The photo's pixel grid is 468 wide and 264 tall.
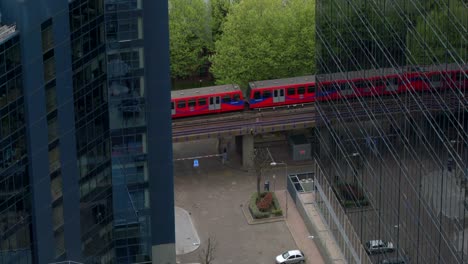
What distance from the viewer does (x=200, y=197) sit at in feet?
324

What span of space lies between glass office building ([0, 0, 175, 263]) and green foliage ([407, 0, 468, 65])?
50.5 feet

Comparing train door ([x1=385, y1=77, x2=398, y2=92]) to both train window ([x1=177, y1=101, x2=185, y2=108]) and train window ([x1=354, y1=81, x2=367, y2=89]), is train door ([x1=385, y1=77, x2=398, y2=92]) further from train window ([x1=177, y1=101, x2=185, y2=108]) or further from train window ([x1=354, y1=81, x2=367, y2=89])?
train window ([x1=177, y1=101, x2=185, y2=108])

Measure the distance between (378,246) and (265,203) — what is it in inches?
769

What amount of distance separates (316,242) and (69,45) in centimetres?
3311

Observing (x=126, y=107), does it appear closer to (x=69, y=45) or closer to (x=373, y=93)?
(x=69, y=45)

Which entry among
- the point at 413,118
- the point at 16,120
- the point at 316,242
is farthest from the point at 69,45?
the point at 316,242

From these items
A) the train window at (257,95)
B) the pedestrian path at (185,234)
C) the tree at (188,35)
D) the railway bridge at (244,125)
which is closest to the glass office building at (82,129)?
the pedestrian path at (185,234)

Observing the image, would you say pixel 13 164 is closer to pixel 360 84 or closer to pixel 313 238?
pixel 360 84

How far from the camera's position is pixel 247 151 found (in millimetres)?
103500

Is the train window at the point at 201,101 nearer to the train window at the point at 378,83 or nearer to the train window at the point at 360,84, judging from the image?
the train window at the point at 360,84

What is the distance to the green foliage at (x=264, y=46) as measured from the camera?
11188cm

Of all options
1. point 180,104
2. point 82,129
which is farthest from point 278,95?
point 82,129

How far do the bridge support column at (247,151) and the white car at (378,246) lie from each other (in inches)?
1020

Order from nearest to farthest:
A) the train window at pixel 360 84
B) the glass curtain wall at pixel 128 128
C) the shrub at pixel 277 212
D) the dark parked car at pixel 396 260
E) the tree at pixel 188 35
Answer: the glass curtain wall at pixel 128 128, the dark parked car at pixel 396 260, the train window at pixel 360 84, the shrub at pixel 277 212, the tree at pixel 188 35
